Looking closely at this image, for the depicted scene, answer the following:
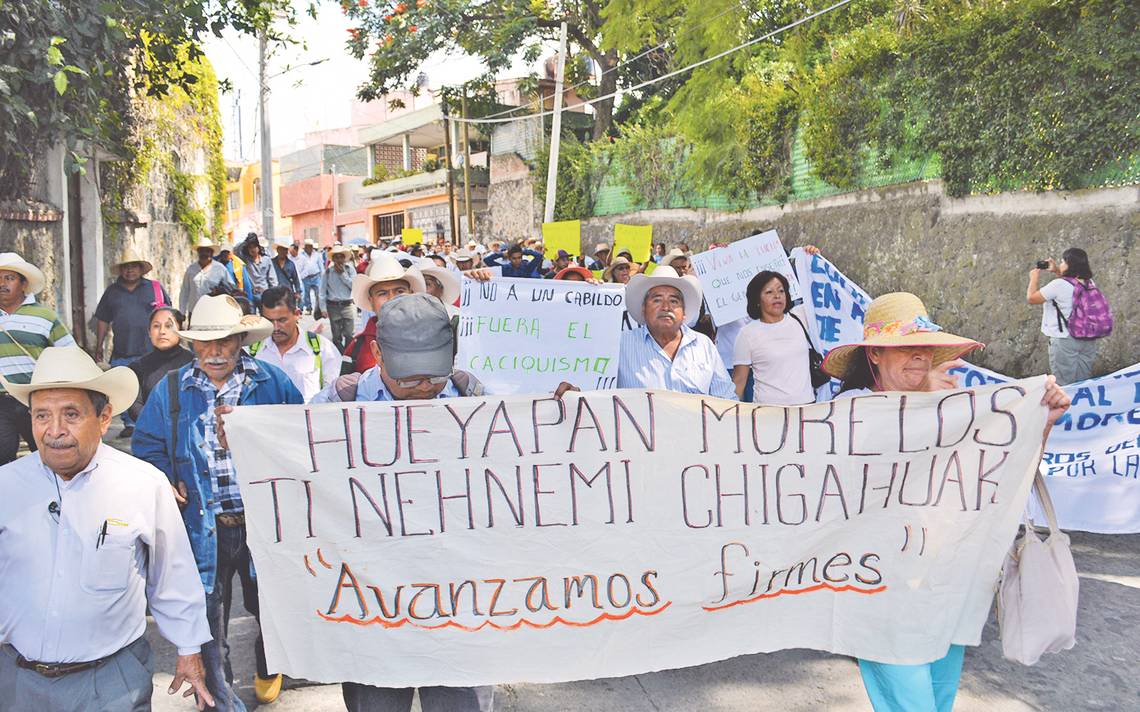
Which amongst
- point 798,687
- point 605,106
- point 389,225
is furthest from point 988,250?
point 389,225

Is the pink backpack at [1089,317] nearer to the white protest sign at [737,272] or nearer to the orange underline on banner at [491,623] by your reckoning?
the white protest sign at [737,272]

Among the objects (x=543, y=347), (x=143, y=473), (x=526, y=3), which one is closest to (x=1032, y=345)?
(x=543, y=347)

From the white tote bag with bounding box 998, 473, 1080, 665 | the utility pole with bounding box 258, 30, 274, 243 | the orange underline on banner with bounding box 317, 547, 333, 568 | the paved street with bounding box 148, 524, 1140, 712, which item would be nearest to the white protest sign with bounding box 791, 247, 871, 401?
the paved street with bounding box 148, 524, 1140, 712

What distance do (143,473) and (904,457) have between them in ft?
7.81

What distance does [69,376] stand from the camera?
8.35 feet

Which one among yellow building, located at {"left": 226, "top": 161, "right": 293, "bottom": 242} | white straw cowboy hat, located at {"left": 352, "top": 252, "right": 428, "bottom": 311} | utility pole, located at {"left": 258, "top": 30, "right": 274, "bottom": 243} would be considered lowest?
white straw cowboy hat, located at {"left": 352, "top": 252, "right": 428, "bottom": 311}

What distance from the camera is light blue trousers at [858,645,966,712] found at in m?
2.98

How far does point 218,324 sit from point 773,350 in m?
3.02

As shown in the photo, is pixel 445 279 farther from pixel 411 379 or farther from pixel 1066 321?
pixel 1066 321

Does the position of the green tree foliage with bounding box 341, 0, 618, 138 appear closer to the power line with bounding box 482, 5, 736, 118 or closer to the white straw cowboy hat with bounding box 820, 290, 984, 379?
the power line with bounding box 482, 5, 736, 118

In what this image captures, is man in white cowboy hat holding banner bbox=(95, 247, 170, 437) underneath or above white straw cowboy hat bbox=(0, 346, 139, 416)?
above

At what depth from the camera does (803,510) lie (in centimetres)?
316

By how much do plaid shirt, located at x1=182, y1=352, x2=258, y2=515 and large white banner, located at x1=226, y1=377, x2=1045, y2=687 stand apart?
58cm

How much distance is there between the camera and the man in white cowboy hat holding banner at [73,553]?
2.49m
